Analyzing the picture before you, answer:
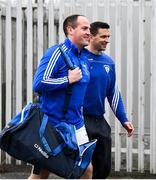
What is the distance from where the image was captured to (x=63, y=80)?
3.88 m

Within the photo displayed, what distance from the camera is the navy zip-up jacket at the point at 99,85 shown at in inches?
187

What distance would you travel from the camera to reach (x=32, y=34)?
21.2ft

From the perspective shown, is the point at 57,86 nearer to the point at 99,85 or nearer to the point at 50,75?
the point at 50,75

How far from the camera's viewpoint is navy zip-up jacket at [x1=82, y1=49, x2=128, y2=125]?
476 centimetres

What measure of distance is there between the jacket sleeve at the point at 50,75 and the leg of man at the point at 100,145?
0.99m

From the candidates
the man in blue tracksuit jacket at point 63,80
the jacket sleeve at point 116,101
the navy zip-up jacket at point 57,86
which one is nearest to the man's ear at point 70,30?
the man in blue tracksuit jacket at point 63,80

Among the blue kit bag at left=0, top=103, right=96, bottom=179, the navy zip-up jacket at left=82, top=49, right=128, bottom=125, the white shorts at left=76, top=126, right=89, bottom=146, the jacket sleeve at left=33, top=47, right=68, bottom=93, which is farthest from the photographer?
the navy zip-up jacket at left=82, top=49, right=128, bottom=125

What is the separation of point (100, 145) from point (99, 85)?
579mm

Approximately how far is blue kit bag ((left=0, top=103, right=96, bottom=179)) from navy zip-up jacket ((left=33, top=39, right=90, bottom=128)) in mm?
106

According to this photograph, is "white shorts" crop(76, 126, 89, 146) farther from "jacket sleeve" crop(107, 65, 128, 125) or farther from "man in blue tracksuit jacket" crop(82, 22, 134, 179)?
"jacket sleeve" crop(107, 65, 128, 125)

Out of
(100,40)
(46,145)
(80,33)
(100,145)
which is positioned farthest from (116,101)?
(46,145)

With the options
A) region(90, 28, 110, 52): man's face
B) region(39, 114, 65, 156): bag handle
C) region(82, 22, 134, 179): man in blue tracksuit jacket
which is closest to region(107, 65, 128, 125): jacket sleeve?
region(82, 22, 134, 179): man in blue tracksuit jacket

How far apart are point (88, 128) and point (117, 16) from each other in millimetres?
1902

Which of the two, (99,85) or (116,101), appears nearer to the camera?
(99,85)
